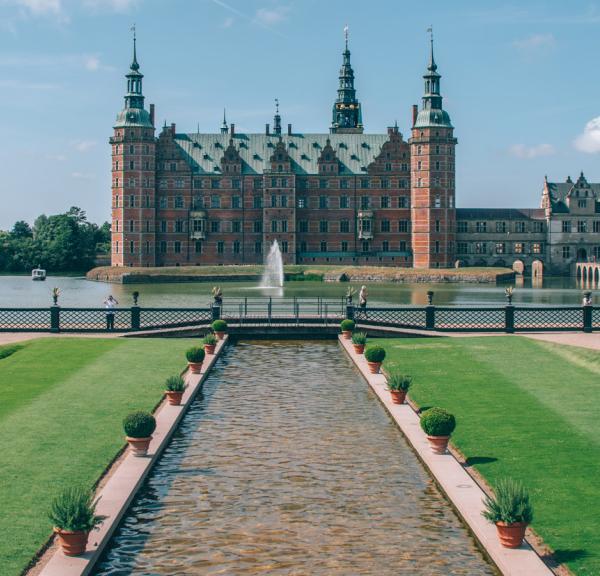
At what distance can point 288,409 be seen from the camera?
26141 millimetres

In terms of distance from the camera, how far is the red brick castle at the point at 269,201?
404ft

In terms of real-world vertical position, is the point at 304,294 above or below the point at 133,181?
below

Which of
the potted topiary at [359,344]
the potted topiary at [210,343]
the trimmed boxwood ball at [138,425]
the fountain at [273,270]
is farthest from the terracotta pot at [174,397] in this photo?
the fountain at [273,270]

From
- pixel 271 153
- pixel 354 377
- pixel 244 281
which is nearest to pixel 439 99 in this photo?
pixel 271 153

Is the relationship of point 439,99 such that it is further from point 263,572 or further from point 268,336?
point 263,572

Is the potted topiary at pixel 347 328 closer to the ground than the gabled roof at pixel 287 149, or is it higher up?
closer to the ground

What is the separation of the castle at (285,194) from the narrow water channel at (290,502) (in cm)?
9729

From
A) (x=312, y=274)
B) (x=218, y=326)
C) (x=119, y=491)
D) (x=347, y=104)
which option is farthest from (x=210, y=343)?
(x=347, y=104)

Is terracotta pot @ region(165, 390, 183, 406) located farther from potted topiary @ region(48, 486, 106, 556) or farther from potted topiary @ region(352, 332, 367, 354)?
potted topiary @ region(352, 332, 367, 354)

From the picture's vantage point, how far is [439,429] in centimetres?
2012

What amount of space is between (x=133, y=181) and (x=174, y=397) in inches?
3939

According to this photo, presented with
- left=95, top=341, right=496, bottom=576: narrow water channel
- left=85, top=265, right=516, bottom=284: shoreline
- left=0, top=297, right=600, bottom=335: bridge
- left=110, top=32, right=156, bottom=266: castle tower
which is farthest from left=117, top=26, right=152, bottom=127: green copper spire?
left=95, top=341, right=496, bottom=576: narrow water channel

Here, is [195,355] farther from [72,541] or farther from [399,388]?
[72,541]

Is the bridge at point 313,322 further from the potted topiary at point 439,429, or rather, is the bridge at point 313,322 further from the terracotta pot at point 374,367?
the potted topiary at point 439,429
